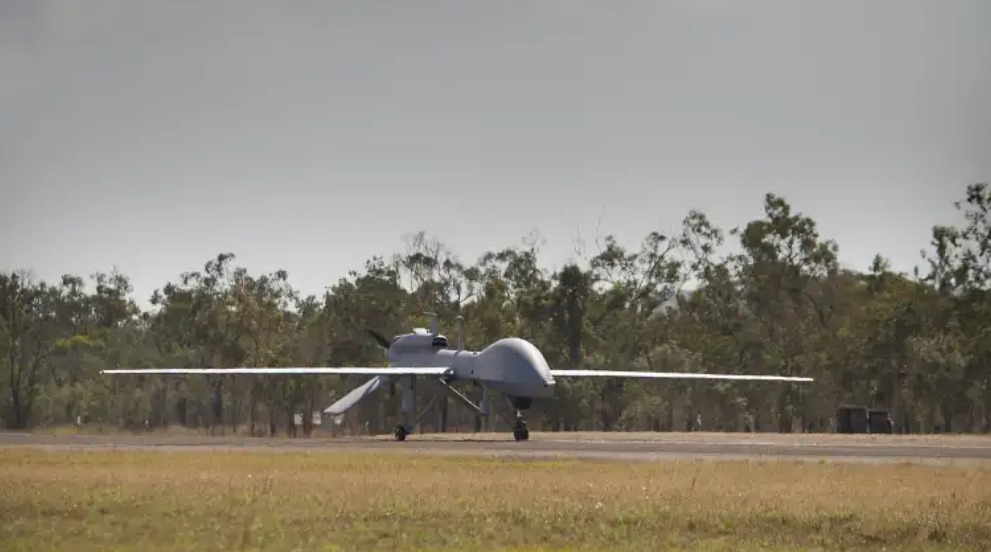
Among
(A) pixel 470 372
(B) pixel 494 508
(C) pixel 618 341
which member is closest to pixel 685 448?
(A) pixel 470 372

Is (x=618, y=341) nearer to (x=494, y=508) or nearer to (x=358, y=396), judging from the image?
(x=358, y=396)

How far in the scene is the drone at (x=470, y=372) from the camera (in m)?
65.3

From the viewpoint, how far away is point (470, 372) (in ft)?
227

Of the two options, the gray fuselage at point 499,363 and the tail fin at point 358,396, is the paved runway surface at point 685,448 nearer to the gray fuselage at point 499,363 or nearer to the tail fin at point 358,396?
the gray fuselage at point 499,363

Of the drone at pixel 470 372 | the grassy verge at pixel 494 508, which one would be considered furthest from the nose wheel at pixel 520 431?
the grassy verge at pixel 494 508

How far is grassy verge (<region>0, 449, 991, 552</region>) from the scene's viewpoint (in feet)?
86.1

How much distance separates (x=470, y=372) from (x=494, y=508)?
39422 millimetres

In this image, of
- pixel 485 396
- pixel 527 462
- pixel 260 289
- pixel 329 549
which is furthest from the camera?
pixel 260 289

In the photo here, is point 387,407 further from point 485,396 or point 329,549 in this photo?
point 329,549

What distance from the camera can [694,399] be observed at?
113062 mm

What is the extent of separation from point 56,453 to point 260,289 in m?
84.5

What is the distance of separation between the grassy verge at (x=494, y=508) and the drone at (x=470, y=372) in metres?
24.5

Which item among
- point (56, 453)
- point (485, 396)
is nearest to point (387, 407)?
point (485, 396)

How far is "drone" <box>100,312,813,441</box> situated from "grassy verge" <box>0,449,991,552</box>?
24.5 meters
